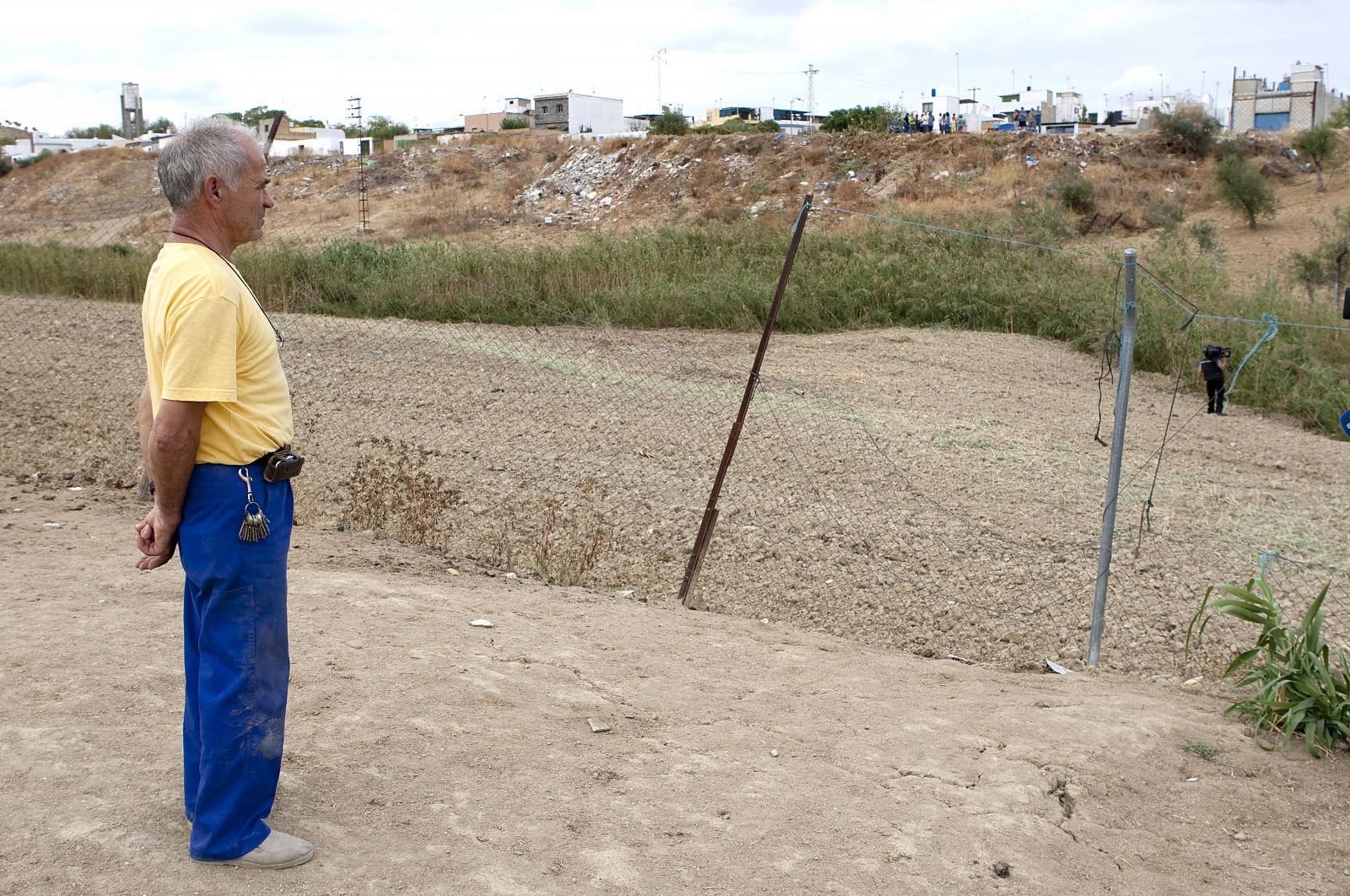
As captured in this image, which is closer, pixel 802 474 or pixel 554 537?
pixel 554 537

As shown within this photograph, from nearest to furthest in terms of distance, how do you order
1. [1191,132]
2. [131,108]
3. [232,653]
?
→ 1. [232,653]
2. [1191,132]
3. [131,108]

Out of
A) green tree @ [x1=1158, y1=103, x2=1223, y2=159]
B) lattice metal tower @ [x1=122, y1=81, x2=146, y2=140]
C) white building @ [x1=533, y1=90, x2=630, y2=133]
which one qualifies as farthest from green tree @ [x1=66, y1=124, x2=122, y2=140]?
green tree @ [x1=1158, y1=103, x2=1223, y2=159]

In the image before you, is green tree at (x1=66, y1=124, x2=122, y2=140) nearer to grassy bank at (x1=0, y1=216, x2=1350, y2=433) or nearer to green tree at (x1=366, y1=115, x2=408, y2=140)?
green tree at (x1=366, y1=115, x2=408, y2=140)

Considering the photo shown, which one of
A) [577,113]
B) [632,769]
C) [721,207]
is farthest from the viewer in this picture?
[577,113]

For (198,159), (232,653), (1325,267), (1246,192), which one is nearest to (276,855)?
(232,653)

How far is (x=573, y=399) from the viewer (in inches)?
414

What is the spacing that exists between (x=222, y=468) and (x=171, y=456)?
12 centimetres

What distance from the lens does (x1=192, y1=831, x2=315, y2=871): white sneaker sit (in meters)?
2.75

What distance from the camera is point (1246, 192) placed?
24.9 meters

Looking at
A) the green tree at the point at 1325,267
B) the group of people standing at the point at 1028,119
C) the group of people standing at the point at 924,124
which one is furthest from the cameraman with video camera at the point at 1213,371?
the group of people standing at the point at 1028,119

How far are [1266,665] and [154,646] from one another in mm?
4185

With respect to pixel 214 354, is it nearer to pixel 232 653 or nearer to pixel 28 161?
pixel 232 653

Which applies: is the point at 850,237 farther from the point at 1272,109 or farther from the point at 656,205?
the point at 1272,109

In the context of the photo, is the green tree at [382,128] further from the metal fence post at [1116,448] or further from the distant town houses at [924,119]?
the metal fence post at [1116,448]
